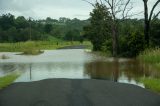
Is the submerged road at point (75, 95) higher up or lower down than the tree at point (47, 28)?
lower down

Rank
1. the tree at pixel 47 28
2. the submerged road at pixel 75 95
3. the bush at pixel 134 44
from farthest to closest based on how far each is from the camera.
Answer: the tree at pixel 47 28, the bush at pixel 134 44, the submerged road at pixel 75 95

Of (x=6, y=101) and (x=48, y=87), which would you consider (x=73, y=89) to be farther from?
(x=6, y=101)

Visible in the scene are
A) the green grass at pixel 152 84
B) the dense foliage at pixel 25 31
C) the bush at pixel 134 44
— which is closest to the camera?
the green grass at pixel 152 84

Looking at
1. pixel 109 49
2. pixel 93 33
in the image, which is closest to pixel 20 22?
pixel 93 33

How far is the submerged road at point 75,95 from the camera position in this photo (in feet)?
38.9

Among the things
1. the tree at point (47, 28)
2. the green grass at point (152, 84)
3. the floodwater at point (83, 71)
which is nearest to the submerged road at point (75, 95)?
the green grass at point (152, 84)

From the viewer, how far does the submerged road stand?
11.8 meters

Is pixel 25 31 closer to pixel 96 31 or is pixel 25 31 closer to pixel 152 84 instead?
pixel 96 31

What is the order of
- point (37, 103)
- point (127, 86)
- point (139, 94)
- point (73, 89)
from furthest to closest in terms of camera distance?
point (127, 86), point (73, 89), point (139, 94), point (37, 103)

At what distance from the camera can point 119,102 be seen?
11.9 metres

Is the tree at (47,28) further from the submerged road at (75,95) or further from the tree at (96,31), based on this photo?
the submerged road at (75,95)

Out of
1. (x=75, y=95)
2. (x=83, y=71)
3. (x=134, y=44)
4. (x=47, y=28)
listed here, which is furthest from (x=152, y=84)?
(x=47, y=28)

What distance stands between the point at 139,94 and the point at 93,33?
49.9 m

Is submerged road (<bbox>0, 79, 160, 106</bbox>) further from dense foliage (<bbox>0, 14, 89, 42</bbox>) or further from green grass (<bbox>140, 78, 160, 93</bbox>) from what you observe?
dense foliage (<bbox>0, 14, 89, 42</bbox>)
